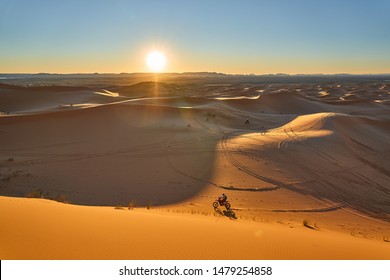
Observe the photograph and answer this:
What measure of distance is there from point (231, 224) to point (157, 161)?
8586 mm

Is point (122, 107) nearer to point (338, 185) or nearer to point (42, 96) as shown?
point (338, 185)

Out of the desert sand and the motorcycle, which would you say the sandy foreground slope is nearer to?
the desert sand

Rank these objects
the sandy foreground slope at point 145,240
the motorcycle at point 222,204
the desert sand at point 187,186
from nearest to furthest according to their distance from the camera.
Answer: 1. the sandy foreground slope at point 145,240
2. the desert sand at point 187,186
3. the motorcycle at point 222,204

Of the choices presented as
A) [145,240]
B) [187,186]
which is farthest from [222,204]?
[145,240]

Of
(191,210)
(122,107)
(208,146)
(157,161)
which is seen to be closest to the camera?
(191,210)

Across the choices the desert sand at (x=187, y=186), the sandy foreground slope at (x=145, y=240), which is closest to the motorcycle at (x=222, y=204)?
the desert sand at (x=187, y=186)

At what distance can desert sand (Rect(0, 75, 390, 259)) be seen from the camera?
17.8 ft

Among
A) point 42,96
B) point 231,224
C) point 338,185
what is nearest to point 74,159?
point 231,224

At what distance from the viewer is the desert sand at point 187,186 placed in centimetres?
543

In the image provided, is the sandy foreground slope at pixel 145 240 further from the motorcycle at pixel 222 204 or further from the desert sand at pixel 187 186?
the motorcycle at pixel 222 204

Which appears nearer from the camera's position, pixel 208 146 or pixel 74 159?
pixel 74 159

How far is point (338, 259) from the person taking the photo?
16.6ft

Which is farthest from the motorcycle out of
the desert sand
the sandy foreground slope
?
the sandy foreground slope

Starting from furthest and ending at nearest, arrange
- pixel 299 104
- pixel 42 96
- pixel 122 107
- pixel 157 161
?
pixel 42 96, pixel 299 104, pixel 122 107, pixel 157 161
